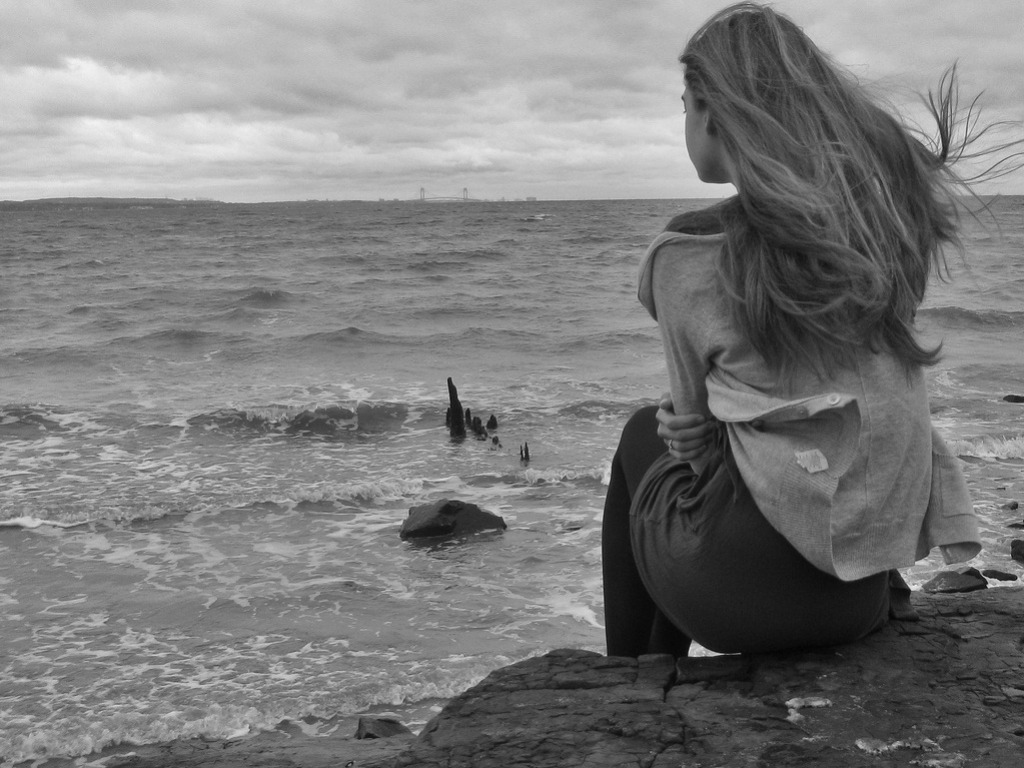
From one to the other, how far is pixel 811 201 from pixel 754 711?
143 centimetres

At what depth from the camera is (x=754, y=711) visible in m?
2.68

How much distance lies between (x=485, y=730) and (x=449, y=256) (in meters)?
38.3

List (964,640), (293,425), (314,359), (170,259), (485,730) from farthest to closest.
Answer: (170,259)
(314,359)
(293,425)
(964,640)
(485,730)

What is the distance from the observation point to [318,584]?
24.0ft

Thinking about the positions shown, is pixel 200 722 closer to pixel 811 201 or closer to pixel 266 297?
pixel 811 201

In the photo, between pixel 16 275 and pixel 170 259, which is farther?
pixel 170 259

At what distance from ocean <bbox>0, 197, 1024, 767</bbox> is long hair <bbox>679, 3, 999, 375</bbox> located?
1.72 feet

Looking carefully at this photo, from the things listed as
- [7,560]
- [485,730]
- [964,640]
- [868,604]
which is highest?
[868,604]

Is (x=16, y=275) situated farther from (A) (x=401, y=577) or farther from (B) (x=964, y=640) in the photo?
(B) (x=964, y=640)

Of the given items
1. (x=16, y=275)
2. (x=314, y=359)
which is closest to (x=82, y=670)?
(x=314, y=359)

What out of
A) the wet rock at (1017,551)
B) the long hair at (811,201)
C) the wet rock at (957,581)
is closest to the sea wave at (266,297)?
the wet rock at (1017,551)

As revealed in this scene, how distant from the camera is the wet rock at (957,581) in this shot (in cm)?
629

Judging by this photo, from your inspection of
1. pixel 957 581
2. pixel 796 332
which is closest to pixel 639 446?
pixel 796 332

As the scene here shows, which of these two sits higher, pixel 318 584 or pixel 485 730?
pixel 485 730
